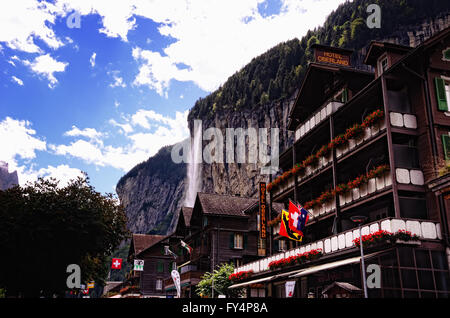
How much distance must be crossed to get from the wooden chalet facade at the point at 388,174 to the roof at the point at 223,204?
1756cm

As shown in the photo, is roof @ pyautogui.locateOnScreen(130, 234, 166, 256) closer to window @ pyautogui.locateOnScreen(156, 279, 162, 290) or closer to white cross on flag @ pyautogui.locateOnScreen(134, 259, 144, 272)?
window @ pyautogui.locateOnScreen(156, 279, 162, 290)

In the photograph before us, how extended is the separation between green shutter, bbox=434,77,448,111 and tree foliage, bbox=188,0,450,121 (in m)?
73.1

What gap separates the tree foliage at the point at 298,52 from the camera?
3671 inches

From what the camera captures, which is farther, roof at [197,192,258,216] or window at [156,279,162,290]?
window at [156,279,162,290]

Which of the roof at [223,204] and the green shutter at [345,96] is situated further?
the roof at [223,204]

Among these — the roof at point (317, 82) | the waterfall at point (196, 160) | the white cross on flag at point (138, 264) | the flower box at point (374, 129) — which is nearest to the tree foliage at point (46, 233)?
the white cross on flag at point (138, 264)

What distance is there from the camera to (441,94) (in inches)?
941

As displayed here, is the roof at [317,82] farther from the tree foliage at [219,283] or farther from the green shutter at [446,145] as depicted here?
the tree foliage at [219,283]

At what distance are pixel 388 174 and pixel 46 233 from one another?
2234cm

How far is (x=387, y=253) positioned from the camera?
21609 mm

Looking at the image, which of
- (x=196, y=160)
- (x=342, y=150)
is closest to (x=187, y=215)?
(x=342, y=150)

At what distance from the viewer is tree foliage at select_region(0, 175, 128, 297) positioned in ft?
105

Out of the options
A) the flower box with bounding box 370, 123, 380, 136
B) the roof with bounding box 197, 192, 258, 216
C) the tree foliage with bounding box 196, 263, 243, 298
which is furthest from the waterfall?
the flower box with bounding box 370, 123, 380, 136
